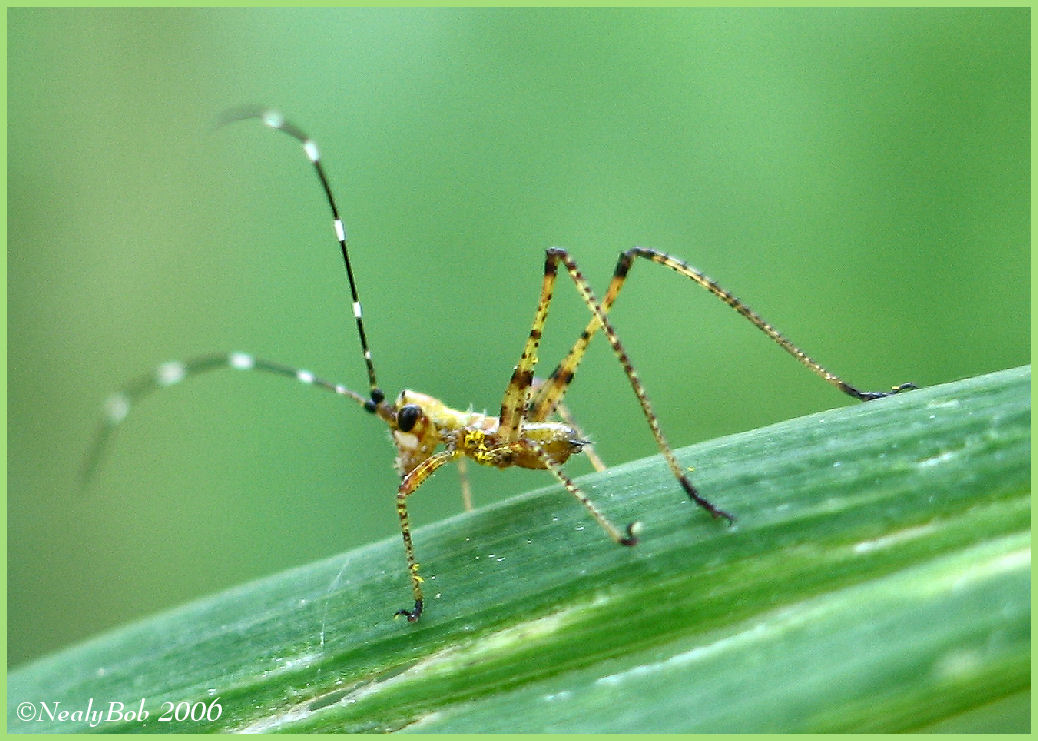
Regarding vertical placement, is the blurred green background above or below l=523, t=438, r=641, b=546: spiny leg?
above

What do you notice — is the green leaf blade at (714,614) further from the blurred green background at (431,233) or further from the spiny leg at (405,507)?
the blurred green background at (431,233)

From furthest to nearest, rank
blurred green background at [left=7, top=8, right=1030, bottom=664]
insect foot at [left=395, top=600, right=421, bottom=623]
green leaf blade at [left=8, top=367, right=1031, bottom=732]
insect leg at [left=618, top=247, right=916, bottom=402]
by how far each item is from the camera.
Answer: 1. blurred green background at [left=7, top=8, right=1030, bottom=664]
2. insect leg at [left=618, top=247, right=916, bottom=402]
3. insect foot at [left=395, top=600, right=421, bottom=623]
4. green leaf blade at [left=8, top=367, right=1031, bottom=732]

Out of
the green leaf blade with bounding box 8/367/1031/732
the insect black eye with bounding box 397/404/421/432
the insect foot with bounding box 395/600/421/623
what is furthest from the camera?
the insect black eye with bounding box 397/404/421/432

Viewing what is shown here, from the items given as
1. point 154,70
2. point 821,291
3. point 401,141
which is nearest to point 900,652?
point 821,291

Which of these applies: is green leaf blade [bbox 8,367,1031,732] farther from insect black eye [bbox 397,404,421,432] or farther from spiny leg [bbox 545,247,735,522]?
insect black eye [bbox 397,404,421,432]

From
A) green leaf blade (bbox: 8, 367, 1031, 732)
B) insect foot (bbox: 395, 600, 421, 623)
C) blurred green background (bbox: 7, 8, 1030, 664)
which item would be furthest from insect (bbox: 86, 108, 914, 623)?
blurred green background (bbox: 7, 8, 1030, 664)

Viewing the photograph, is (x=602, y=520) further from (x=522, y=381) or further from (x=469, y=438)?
(x=469, y=438)

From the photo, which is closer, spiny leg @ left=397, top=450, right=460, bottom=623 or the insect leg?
spiny leg @ left=397, top=450, right=460, bottom=623
